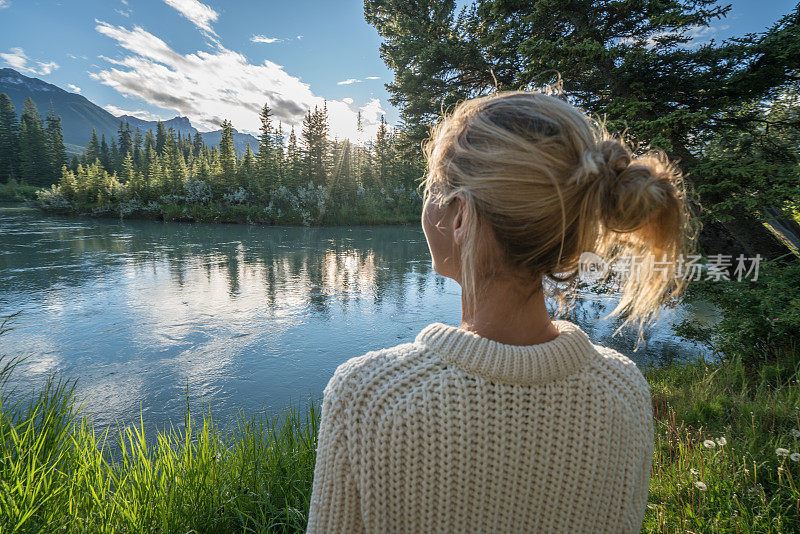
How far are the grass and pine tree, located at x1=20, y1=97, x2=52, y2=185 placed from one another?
3872 mm

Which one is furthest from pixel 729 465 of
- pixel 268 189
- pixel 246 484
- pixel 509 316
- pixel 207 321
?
pixel 268 189

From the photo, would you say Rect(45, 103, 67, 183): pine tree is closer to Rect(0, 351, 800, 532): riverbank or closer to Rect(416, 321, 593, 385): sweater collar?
Rect(0, 351, 800, 532): riverbank

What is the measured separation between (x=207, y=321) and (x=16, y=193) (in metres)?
46.0

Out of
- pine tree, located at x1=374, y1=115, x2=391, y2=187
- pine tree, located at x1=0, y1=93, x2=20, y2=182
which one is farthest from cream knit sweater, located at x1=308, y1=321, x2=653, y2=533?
Answer: pine tree, located at x1=0, y1=93, x2=20, y2=182

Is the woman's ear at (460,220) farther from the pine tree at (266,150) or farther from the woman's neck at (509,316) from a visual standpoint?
the pine tree at (266,150)

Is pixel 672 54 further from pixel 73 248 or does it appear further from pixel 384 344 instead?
pixel 73 248

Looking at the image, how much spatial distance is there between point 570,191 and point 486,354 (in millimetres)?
350

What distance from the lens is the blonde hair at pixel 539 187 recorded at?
77 cm

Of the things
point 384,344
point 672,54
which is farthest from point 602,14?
point 384,344

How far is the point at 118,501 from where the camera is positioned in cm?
199

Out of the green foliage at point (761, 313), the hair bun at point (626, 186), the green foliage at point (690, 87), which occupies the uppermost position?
the green foliage at point (690, 87)

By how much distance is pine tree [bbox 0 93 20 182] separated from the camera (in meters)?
43.3

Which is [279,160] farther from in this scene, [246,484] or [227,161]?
[246,484]

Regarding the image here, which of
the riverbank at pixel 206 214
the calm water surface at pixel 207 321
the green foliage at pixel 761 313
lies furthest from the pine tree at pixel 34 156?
the green foliage at pixel 761 313
